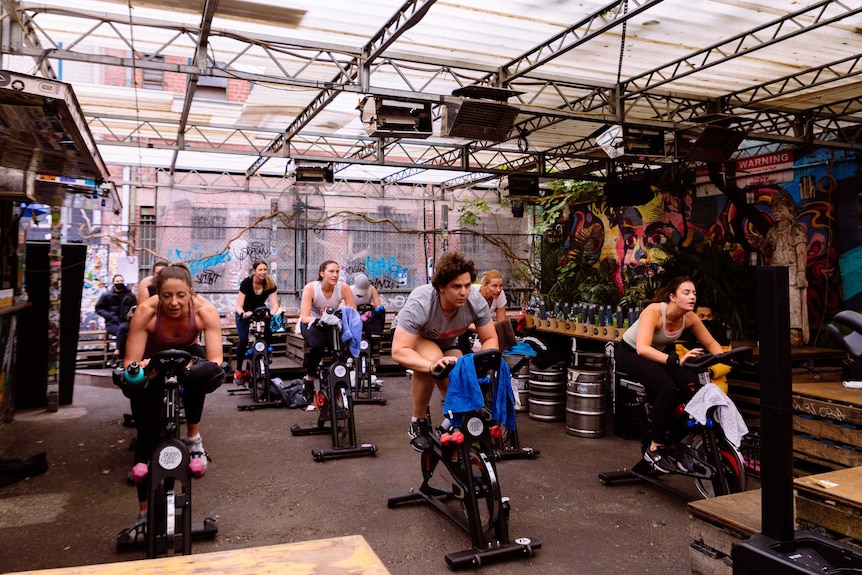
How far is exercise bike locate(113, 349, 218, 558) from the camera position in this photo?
11.1 ft

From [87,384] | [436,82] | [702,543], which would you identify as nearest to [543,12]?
[436,82]

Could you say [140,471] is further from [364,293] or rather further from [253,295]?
[364,293]

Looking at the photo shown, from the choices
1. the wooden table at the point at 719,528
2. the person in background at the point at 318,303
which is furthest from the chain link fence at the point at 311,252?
the wooden table at the point at 719,528

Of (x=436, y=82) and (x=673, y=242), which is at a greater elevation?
(x=436, y=82)

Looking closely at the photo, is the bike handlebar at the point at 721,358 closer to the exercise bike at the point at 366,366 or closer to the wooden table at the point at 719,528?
the wooden table at the point at 719,528

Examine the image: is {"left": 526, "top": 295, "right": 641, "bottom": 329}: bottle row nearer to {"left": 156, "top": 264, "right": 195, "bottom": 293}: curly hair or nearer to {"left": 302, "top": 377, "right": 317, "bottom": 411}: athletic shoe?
{"left": 302, "top": 377, "right": 317, "bottom": 411}: athletic shoe

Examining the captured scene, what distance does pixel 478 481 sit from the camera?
13.0 feet

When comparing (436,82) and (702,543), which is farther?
(436,82)

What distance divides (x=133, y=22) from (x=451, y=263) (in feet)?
16.0

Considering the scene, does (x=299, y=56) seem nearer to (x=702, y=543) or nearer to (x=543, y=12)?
(x=543, y=12)

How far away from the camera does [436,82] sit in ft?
28.4

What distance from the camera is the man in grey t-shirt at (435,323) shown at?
4.08 metres

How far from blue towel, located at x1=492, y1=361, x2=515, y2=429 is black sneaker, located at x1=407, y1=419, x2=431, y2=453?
602mm

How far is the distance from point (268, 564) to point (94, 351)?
11732mm
